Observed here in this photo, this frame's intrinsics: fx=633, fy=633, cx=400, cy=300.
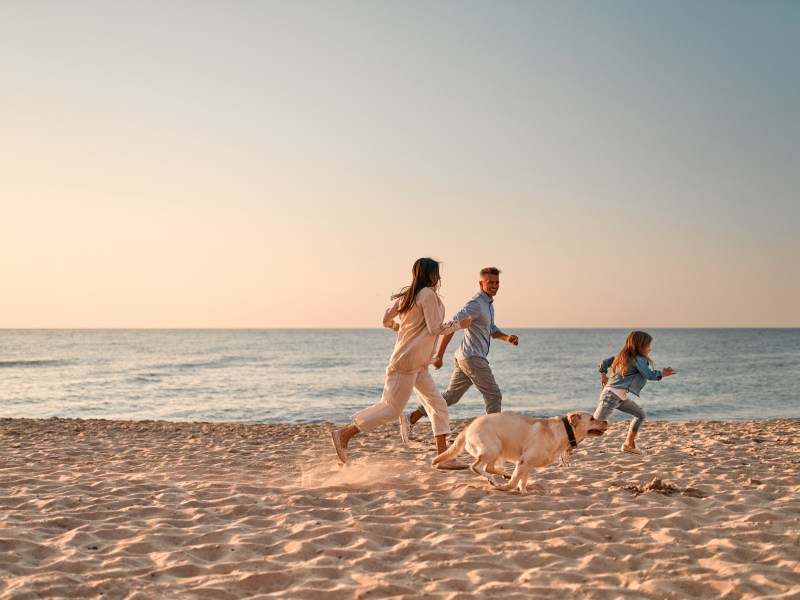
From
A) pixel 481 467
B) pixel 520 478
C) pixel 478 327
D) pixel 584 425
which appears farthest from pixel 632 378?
pixel 481 467

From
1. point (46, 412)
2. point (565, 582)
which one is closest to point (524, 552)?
point (565, 582)

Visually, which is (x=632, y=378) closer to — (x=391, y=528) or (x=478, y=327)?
(x=478, y=327)

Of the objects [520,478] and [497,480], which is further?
[497,480]

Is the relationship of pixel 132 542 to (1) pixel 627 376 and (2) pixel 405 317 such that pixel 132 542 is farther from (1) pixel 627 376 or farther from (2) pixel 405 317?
(1) pixel 627 376

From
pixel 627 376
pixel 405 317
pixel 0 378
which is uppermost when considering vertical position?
pixel 405 317

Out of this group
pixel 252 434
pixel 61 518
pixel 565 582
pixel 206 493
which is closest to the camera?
pixel 565 582

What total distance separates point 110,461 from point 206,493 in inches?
103

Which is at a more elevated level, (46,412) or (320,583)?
(320,583)

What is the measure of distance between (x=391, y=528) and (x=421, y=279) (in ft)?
8.41

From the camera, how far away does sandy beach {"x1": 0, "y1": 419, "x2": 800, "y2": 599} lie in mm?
3621

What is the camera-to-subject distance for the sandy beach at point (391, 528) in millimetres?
3621

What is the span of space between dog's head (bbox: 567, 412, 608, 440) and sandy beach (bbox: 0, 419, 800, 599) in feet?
1.85

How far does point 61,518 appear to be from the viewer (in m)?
4.83

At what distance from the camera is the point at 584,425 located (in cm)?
556
